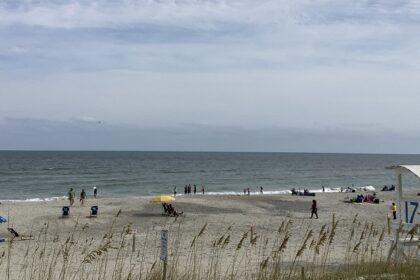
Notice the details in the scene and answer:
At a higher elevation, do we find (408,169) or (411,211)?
(408,169)

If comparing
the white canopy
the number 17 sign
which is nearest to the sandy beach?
the number 17 sign

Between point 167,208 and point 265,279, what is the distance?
2486cm

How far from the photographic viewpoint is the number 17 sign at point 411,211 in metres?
10.7

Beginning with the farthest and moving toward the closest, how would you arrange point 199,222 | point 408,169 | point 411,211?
1. point 199,222
2. point 411,211
3. point 408,169

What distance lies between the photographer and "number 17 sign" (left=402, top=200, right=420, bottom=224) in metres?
10.7

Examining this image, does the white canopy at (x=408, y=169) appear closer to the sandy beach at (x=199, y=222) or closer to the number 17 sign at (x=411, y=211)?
the number 17 sign at (x=411, y=211)

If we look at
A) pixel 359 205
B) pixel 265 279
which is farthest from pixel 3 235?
pixel 359 205

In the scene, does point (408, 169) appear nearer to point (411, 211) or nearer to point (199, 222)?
point (411, 211)

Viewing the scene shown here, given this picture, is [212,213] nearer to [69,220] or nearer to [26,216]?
[69,220]

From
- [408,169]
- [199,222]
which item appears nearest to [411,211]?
[408,169]

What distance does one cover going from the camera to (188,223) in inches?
1111

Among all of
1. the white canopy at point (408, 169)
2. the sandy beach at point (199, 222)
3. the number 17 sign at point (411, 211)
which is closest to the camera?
the white canopy at point (408, 169)

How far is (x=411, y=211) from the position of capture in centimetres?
1084

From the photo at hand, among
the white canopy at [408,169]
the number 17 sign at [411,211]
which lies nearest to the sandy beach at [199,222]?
the number 17 sign at [411,211]
